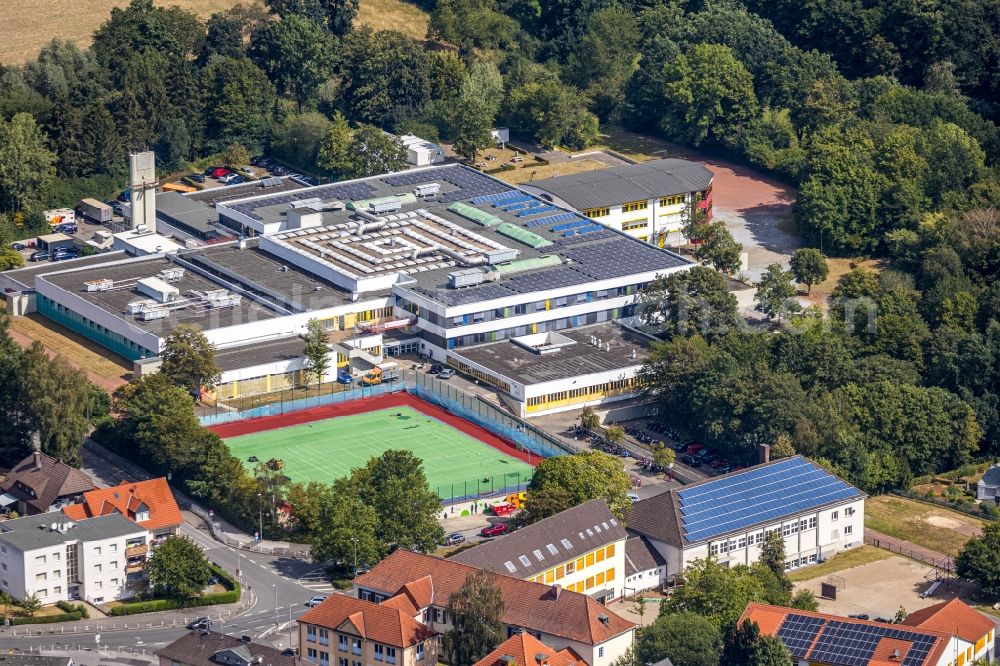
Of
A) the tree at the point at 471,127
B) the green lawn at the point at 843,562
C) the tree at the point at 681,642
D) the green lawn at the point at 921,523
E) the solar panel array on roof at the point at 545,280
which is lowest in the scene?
the green lawn at the point at 843,562

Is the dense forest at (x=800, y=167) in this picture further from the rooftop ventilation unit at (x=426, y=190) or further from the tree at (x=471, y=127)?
the rooftop ventilation unit at (x=426, y=190)

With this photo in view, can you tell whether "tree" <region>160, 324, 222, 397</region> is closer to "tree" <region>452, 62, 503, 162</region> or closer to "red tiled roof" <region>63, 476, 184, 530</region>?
"red tiled roof" <region>63, 476, 184, 530</region>

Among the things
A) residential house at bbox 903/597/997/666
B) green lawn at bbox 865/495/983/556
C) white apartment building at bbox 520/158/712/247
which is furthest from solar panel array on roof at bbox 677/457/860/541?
white apartment building at bbox 520/158/712/247

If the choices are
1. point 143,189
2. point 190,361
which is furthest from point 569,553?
point 143,189

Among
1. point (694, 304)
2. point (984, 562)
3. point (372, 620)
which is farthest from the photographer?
point (694, 304)

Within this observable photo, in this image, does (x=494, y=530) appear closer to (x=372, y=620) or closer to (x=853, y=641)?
(x=372, y=620)

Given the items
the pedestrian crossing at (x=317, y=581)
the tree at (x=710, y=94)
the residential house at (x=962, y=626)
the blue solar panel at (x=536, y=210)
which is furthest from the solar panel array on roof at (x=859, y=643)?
the tree at (x=710, y=94)

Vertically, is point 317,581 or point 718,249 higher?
point 718,249
